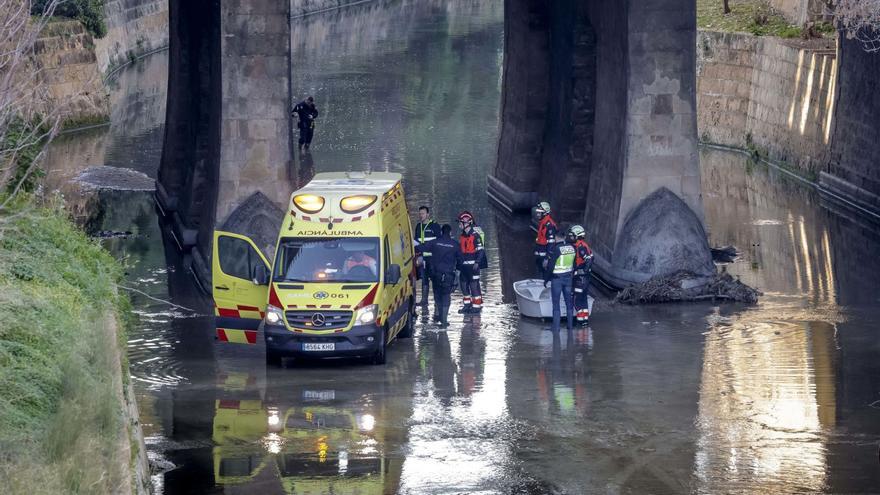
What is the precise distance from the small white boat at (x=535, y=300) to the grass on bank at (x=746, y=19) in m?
23.9

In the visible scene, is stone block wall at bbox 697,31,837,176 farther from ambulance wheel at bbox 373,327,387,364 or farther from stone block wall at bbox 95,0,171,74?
stone block wall at bbox 95,0,171,74

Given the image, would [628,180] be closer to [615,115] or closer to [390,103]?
[615,115]

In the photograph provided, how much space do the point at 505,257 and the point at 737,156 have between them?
17.5m

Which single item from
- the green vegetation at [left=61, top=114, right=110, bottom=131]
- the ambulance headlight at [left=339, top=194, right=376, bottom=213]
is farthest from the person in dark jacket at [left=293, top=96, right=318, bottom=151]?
the ambulance headlight at [left=339, top=194, right=376, bottom=213]

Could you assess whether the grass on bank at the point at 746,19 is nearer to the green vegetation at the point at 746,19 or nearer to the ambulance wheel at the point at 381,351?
the green vegetation at the point at 746,19

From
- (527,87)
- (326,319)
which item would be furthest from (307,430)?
(527,87)

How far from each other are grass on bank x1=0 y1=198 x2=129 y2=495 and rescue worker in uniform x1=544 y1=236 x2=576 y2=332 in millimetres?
8399

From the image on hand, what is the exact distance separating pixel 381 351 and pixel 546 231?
569cm

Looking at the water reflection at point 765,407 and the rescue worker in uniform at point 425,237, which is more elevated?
the rescue worker in uniform at point 425,237

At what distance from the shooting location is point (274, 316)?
75.6 ft

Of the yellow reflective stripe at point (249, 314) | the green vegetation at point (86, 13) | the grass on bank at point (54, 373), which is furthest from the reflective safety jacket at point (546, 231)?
the green vegetation at point (86, 13)

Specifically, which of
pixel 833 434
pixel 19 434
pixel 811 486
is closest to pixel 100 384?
pixel 19 434

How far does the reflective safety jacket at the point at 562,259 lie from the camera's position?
25.6 meters

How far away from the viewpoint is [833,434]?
19062 mm
